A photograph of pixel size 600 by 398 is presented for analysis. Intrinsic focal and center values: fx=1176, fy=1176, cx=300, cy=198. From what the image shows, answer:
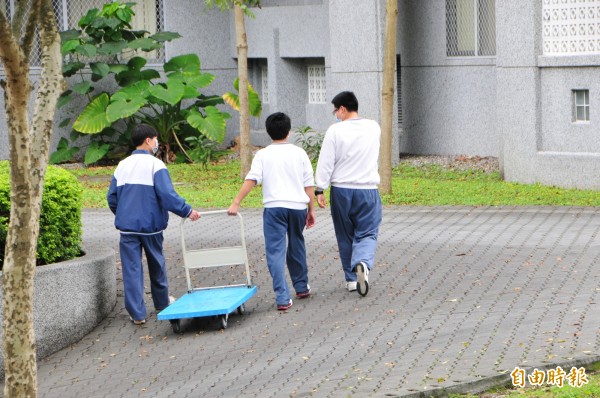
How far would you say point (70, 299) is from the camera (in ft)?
29.8

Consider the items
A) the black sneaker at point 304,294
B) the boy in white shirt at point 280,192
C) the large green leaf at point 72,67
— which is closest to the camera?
the boy in white shirt at point 280,192

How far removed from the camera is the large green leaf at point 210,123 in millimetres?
22453

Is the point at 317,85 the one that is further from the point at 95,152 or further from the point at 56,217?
Result: the point at 56,217

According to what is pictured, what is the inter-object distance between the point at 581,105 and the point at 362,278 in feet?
25.8

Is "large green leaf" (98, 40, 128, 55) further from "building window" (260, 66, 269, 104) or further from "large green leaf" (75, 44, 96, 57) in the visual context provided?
"building window" (260, 66, 269, 104)

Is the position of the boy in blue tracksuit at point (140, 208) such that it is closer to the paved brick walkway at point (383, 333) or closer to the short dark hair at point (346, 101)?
the paved brick walkway at point (383, 333)

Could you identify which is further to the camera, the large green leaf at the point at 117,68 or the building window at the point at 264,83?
the building window at the point at 264,83

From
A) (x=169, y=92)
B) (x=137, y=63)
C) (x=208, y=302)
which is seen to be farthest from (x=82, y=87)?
(x=208, y=302)

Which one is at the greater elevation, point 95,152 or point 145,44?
point 145,44

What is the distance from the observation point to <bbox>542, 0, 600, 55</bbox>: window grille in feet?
53.3

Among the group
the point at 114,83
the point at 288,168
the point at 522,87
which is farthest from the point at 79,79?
the point at 288,168

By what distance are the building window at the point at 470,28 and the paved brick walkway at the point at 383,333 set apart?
8.44 m

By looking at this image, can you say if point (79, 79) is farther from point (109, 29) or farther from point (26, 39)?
point (26, 39)

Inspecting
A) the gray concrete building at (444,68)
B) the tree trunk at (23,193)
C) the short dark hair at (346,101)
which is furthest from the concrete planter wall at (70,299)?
the gray concrete building at (444,68)
